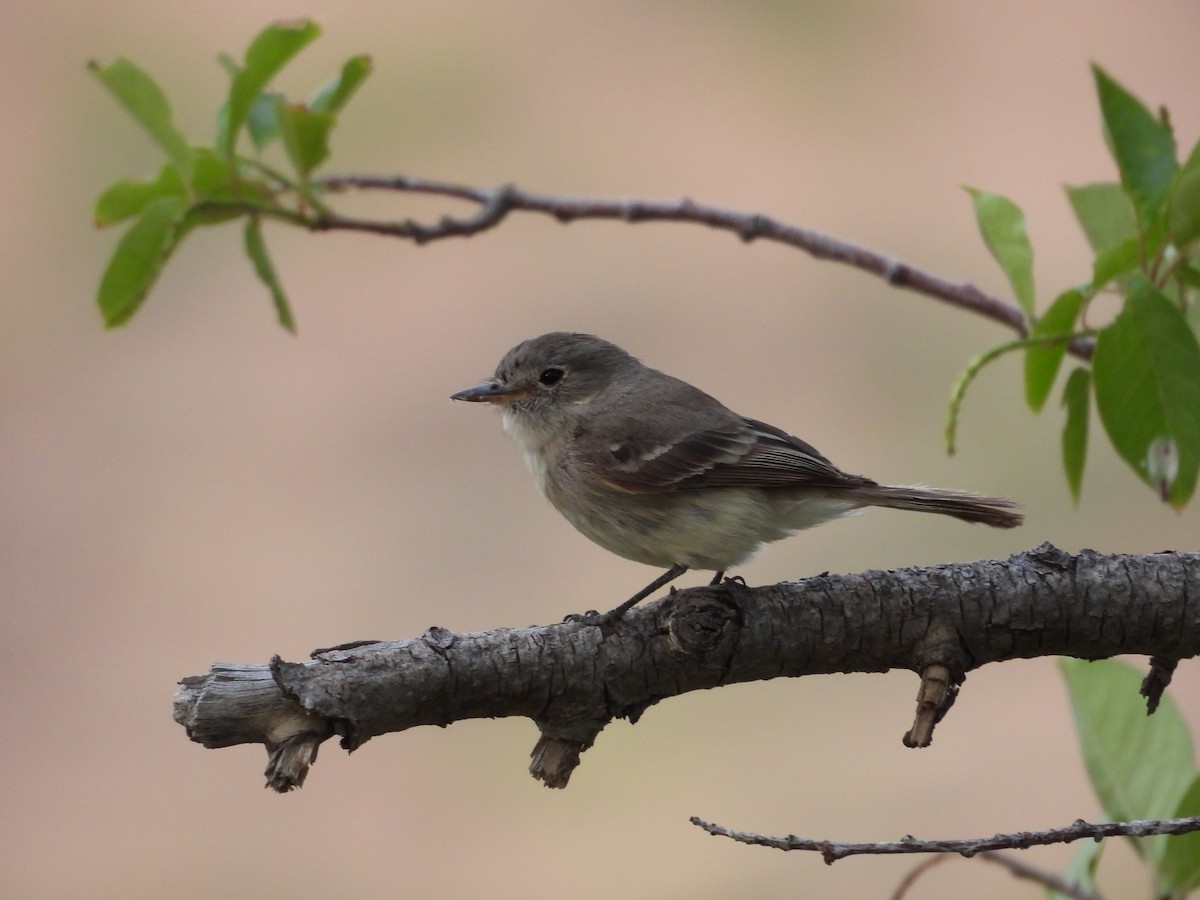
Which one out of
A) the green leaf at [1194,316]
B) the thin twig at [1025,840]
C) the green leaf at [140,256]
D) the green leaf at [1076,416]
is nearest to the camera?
the thin twig at [1025,840]

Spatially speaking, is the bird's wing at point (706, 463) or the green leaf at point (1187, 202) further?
the bird's wing at point (706, 463)

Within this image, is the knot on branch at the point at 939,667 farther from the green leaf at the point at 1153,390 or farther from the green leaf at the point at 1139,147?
the green leaf at the point at 1139,147

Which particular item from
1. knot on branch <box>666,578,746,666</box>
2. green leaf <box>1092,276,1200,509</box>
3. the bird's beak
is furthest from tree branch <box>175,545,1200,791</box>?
the bird's beak

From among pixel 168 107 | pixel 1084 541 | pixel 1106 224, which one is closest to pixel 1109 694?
pixel 1106 224

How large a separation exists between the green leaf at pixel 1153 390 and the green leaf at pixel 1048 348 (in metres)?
0.14

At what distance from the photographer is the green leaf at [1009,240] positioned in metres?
2.51

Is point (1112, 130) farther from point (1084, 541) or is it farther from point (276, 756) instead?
point (1084, 541)

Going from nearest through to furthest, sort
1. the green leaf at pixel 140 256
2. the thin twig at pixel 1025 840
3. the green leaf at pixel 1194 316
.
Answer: the thin twig at pixel 1025 840, the green leaf at pixel 1194 316, the green leaf at pixel 140 256

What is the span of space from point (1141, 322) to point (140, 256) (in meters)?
2.01

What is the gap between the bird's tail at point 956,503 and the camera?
303 centimetres

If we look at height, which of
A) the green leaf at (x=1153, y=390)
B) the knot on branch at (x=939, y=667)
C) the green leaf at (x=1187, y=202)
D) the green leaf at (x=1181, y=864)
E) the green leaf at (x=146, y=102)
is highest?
the green leaf at (x=146, y=102)

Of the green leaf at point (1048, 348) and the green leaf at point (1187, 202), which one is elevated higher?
the green leaf at point (1187, 202)

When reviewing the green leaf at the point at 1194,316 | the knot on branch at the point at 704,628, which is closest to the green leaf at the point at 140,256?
the knot on branch at the point at 704,628

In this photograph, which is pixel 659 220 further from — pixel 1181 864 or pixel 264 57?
pixel 1181 864
